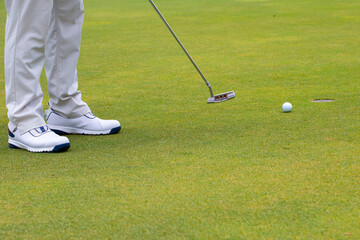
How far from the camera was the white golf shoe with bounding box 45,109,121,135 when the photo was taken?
320 cm

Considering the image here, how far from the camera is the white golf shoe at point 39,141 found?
9.25 ft

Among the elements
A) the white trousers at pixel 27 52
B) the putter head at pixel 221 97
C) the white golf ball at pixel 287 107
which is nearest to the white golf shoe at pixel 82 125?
the white trousers at pixel 27 52

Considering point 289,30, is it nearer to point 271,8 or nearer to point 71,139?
point 271,8

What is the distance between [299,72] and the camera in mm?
4973

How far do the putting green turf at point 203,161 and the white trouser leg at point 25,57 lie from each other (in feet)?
0.69

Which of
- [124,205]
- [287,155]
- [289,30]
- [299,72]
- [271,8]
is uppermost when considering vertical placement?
[124,205]

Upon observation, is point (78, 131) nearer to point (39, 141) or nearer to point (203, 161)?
point (39, 141)

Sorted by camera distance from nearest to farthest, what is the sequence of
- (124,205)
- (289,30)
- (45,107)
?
1. (124,205)
2. (45,107)
3. (289,30)

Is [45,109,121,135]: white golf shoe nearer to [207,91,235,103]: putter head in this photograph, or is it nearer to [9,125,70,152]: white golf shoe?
[9,125,70,152]: white golf shoe

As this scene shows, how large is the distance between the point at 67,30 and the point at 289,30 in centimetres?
561

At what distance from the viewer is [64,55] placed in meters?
3.28

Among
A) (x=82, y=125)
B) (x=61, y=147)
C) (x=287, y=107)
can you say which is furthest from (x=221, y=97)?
(x=61, y=147)

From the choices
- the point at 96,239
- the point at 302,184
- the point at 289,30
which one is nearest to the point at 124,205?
the point at 96,239

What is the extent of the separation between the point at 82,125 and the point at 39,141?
0.46 metres
